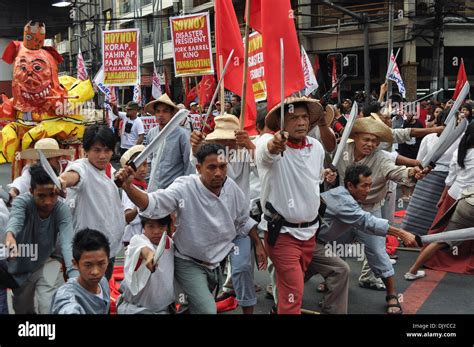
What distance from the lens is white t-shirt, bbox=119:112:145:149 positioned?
12031 mm

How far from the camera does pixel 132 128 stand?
39.5 ft

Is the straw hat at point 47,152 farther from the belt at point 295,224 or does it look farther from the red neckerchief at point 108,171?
the belt at point 295,224

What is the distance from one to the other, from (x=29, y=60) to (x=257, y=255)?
392cm

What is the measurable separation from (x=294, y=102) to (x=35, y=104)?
3.80 meters

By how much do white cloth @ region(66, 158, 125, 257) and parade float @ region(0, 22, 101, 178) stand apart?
116 inches

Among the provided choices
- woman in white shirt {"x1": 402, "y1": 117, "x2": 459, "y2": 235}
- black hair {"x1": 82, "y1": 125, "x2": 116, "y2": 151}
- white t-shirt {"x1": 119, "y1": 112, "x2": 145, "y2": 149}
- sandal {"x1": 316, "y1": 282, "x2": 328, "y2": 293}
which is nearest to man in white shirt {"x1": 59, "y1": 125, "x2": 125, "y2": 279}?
black hair {"x1": 82, "y1": 125, "x2": 116, "y2": 151}

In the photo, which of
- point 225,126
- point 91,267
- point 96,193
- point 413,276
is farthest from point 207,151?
point 413,276

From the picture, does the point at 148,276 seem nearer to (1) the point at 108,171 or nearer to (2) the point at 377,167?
(1) the point at 108,171

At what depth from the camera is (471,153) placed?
5930mm

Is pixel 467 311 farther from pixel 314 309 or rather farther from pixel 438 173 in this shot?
pixel 438 173

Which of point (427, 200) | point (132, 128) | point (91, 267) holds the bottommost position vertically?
point (427, 200)

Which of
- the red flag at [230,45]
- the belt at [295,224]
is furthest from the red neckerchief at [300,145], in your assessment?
the red flag at [230,45]

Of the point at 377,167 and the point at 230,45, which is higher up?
the point at 230,45

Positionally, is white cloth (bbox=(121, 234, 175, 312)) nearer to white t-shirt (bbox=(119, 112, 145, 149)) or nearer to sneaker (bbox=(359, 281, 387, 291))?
sneaker (bbox=(359, 281, 387, 291))
